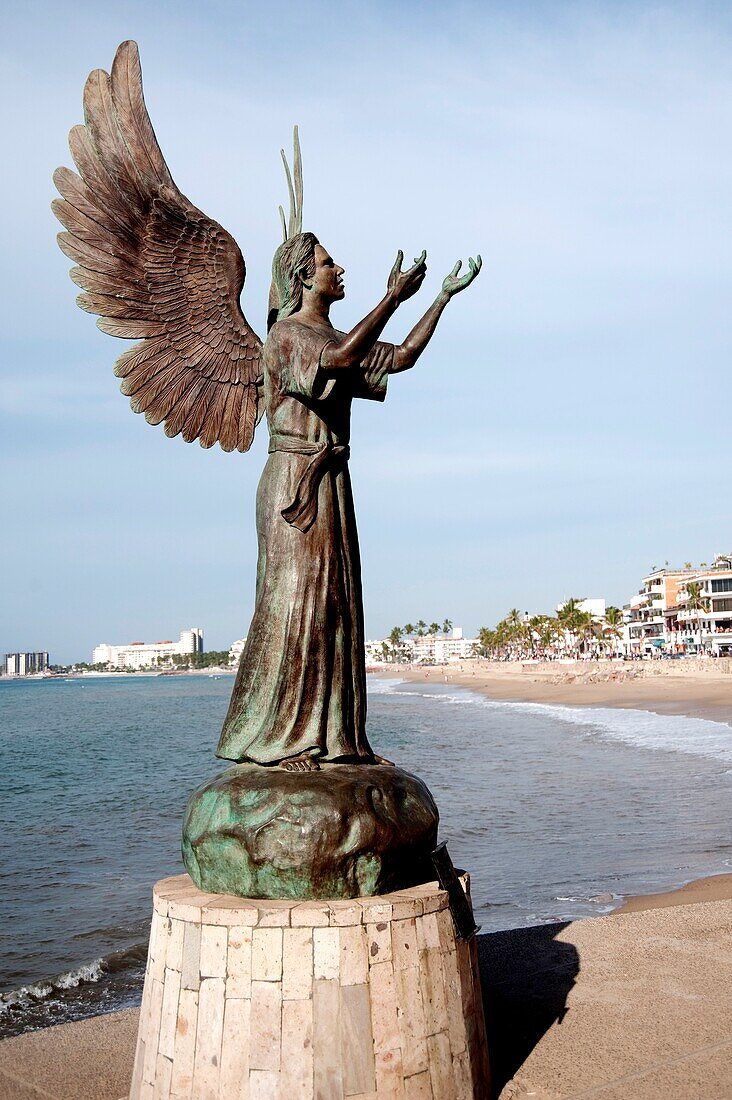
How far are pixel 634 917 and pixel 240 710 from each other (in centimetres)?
480

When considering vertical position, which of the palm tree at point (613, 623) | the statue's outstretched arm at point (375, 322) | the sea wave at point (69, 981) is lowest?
the sea wave at point (69, 981)

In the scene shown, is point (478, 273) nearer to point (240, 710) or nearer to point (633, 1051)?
point (240, 710)

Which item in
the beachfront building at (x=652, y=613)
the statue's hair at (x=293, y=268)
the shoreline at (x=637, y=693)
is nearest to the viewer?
the statue's hair at (x=293, y=268)

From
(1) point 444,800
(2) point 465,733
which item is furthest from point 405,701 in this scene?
(1) point 444,800

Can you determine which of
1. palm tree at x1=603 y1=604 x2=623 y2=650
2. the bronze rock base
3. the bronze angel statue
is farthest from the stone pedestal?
palm tree at x1=603 y1=604 x2=623 y2=650

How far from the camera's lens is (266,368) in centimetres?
545

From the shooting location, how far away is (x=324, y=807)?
470cm

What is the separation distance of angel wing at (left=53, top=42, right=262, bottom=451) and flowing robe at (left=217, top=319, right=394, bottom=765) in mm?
620

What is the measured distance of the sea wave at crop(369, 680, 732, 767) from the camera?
1128 inches

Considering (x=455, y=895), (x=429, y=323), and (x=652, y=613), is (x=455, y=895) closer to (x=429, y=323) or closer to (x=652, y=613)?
(x=429, y=323)

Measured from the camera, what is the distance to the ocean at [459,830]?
37.2 ft

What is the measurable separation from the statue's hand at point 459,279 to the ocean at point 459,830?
23.6 ft

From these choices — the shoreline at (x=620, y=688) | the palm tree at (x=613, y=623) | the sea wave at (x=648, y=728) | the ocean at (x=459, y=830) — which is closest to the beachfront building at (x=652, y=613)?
the palm tree at (x=613, y=623)

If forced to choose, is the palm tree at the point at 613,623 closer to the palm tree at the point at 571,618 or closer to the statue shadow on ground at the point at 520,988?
the palm tree at the point at 571,618
